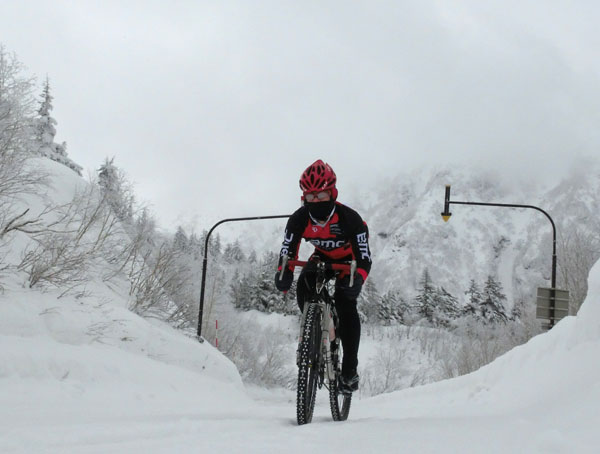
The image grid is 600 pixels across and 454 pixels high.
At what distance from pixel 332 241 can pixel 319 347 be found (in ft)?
3.56

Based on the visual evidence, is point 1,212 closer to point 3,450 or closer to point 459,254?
point 3,450

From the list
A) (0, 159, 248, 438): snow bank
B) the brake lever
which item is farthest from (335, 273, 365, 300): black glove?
(0, 159, 248, 438): snow bank

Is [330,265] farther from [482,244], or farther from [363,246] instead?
[482,244]

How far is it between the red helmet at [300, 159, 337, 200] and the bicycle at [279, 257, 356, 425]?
71cm

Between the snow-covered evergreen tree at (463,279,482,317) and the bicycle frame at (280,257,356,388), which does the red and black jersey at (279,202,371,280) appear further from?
the snow-covered evergreen tree at (463,279,482,317)

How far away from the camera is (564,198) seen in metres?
176

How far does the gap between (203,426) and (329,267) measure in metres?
1.80

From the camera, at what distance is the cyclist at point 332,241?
4.74m

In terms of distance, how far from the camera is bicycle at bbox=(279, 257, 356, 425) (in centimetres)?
448

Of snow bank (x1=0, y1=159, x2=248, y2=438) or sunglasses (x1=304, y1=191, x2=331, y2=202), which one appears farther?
snow bank (x1=0, y1=159, x2=248, y2=438)

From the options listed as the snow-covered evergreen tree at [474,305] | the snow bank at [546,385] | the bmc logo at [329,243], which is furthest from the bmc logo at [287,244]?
the snow-covered evergreen tree at [474,305]

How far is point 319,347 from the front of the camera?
15.5 ft

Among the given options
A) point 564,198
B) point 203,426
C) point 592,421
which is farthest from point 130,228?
point 564,198

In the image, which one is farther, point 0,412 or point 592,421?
point 0,412
